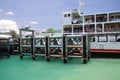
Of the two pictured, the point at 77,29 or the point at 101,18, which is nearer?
the point at 101,18

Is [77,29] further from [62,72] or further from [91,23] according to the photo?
[62,72]

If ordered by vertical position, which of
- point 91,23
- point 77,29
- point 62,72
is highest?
point 91,23

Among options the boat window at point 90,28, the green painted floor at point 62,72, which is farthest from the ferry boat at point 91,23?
the green painted floor at point 62,72

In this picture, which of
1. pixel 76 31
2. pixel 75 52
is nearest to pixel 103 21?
pixel 76 31

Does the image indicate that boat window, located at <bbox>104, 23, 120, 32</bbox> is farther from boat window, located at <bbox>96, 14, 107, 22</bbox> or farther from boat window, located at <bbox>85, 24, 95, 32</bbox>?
boat window, located at <bbox>85, 24, 95, 32</bbox>

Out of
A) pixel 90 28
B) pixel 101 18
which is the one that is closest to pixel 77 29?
pixel 90 28

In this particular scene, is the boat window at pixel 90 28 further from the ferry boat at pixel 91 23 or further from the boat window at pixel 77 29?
the boat window at pixel 77 29

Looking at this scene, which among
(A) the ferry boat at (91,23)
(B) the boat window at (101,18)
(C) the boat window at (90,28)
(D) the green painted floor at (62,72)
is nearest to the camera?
(D) the green painted floor at (62,72)

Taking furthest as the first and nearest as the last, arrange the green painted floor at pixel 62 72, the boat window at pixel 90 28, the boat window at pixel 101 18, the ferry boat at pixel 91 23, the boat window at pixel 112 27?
1. the boat window at pixel 101 18
2. the boat window at pixel 90 28
3. the ferry boat at pixel 91 23
4. the boat window at pixel 112 27
5. the green painted floor at pixel 62 72

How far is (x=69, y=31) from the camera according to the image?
3362 centimetres

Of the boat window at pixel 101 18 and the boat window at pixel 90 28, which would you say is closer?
the boat window at pixel 90 28

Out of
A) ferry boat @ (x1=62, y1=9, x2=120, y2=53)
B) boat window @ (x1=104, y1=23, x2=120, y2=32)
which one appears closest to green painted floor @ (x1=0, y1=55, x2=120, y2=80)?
ferry boat @ (x1=62, y1=9, x2=120, y2=53)

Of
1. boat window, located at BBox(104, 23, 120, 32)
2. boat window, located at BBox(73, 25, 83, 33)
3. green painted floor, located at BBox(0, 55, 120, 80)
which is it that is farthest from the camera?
boat window, located at BBox(73, 25, 83, 33)

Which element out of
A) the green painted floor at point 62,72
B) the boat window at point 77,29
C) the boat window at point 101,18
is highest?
the boat window at point 101,18
